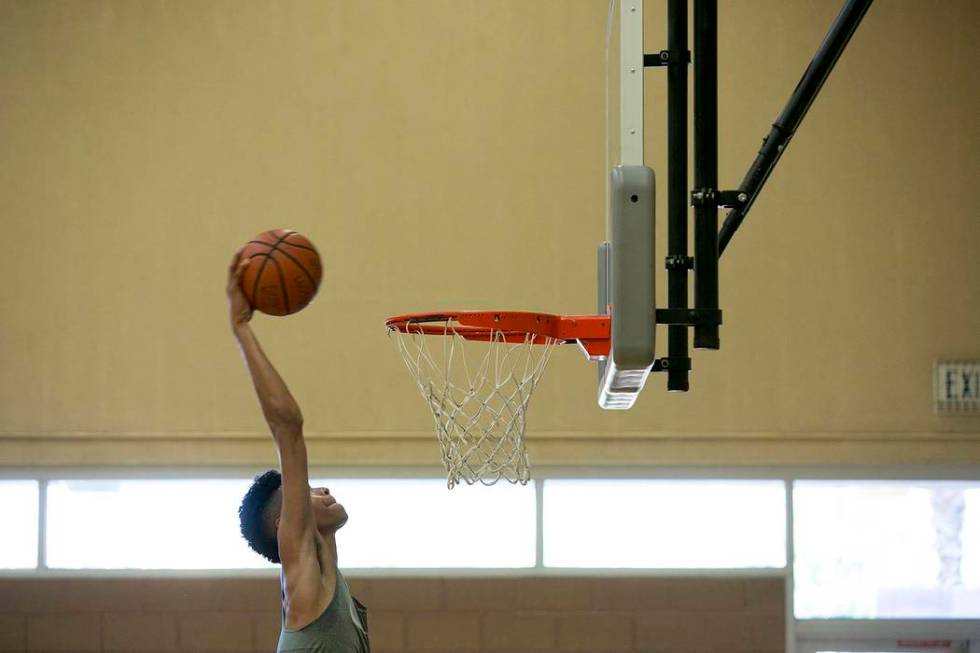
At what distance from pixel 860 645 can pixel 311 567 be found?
4096 mm

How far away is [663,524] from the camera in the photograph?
565 centimetres

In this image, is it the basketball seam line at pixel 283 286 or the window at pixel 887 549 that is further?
the window at pixel 887 549

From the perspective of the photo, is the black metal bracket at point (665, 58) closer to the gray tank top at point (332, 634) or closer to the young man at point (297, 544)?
the young man at point (297, 544)

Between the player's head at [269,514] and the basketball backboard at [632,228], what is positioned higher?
the basketball backboard at [632,228]

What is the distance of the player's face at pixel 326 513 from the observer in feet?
8.48

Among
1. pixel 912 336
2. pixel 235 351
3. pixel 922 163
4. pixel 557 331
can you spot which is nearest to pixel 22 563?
pixel 235 351

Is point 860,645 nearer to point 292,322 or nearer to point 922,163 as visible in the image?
point 922,163

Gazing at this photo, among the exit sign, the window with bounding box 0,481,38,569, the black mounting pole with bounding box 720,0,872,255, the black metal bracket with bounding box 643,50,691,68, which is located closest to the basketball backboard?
the black metal bracket with bounding box 643,50,691,68

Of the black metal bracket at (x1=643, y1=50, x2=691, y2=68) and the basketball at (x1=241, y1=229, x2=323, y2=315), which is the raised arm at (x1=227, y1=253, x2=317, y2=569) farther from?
the black metal bracket at (x1=643, y1=50, x2=691, y2=68)

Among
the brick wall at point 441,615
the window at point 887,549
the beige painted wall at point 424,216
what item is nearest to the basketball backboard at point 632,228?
the beige painted wall at point 424,216

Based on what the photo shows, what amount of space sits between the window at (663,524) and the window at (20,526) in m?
2.57

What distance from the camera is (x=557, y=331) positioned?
3.13 meters

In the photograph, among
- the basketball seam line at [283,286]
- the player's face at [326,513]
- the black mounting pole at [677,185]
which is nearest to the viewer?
the player's face at [326,513]

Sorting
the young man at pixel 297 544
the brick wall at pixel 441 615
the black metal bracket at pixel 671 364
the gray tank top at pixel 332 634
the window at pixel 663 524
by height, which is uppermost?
the black metal bracket at pixel 671 364
